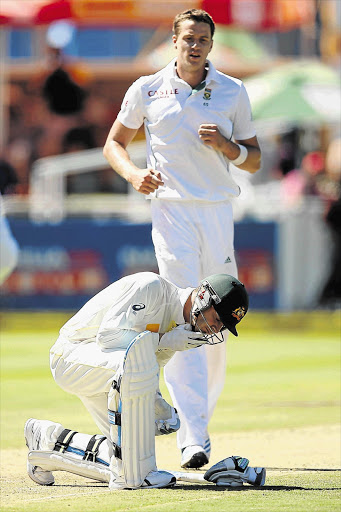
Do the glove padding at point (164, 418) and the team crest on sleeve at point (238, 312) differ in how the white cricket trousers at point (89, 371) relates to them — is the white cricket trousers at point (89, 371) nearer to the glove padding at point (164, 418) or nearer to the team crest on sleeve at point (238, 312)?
the glove padding at point (164, 418)

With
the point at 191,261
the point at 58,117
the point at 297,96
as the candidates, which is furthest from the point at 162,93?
the point at 58,117

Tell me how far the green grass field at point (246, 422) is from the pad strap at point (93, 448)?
0.14 meters

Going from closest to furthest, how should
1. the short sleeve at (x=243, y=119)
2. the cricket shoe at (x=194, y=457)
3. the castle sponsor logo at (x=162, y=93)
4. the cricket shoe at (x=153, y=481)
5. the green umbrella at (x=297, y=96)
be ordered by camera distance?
the cricket shoe at (x=153, y=481)
the cricket shoe at (x=194, y=457)
the castle sponsor logo at (x=162, y=93)
the short sleeve at (x=243, y=119)
the green umbrella at (x=297, y=96)

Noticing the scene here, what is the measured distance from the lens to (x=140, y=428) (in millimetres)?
5754

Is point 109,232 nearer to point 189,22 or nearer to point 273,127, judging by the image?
point 273,127

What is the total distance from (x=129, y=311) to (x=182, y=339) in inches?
11.9

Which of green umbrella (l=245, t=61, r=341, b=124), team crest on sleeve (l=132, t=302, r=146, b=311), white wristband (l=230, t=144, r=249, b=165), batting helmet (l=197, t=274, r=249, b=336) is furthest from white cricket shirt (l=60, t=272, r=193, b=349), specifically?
green umbrella (l=245, t=61, r=341, b=124)

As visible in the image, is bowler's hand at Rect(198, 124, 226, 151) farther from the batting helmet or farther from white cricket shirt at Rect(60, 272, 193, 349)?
the batting helmet

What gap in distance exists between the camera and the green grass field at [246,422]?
551cm

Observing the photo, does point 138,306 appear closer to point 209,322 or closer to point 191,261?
point 209,322

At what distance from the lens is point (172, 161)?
7066mm

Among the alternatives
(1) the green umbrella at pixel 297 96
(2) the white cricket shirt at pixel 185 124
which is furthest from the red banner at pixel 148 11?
(2) the white cricket shirt at pixel 185 124

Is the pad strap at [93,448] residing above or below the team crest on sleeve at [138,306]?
below

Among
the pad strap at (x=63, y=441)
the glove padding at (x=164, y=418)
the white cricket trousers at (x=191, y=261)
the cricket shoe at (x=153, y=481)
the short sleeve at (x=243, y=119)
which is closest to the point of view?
the cricket shoe at (x=153, y=481)
